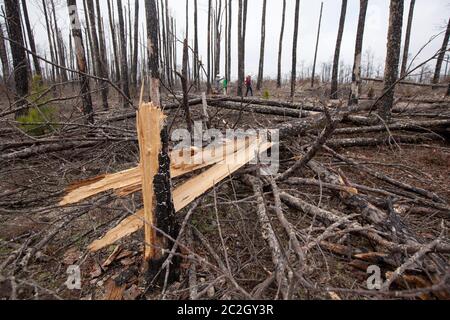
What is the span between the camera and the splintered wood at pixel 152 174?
167cm

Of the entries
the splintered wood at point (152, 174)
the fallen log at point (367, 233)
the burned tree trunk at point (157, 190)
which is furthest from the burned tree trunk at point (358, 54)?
the burned tree trunk at point (157, 190)

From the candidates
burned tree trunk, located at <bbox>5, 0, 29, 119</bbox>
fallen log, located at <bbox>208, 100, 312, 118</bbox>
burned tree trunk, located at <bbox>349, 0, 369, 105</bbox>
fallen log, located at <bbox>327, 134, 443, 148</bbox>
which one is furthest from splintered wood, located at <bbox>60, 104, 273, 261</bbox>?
burned tree trunk, located at <bbox>349, 0, 369, 105</bbox>

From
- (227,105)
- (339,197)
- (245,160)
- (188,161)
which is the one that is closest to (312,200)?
(339,197)

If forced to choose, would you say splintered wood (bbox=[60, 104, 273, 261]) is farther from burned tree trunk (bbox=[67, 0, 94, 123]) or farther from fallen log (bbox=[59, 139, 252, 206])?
burned tree trunk (bbox=[67, 0, 94, 123])

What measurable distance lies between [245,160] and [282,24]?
1635 cm

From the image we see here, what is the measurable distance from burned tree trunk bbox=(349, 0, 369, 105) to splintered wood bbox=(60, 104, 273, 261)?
22.0 ft

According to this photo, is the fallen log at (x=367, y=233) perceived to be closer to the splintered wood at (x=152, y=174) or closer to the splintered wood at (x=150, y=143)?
the splintered wood at (x=152, y=174)

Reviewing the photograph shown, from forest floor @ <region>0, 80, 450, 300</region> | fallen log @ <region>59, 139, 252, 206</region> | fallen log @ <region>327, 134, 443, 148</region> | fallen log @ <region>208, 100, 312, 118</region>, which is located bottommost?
forest floor @ <region>0, 80, 450, 300</region>

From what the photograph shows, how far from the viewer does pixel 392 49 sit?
15.2 ft

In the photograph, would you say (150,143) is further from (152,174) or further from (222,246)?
(222,246)

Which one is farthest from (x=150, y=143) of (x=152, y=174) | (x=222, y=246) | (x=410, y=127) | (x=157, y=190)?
(x=410, y=127)

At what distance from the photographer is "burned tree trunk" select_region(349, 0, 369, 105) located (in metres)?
8.27

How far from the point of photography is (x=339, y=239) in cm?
215
